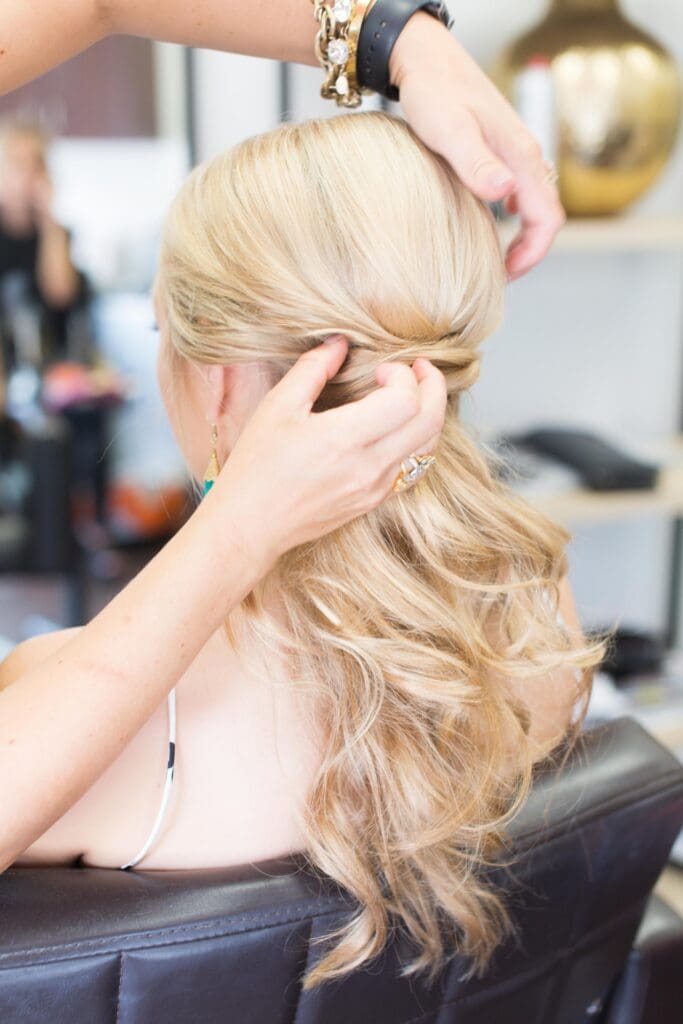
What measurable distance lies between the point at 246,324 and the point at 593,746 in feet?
1.48

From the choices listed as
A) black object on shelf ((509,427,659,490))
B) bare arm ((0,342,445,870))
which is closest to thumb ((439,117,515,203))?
bare arm ((0,342,445,870))

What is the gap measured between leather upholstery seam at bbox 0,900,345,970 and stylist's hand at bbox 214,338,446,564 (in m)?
0.23

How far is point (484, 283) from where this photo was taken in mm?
886

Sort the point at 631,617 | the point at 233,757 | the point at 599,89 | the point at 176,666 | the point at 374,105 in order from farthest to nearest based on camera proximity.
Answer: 1. the point at 631,617
2. the point at 599,89
3. the point at 374,105
4. the point at 233,757
5. the point at 176,666

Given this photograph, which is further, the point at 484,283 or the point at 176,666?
the point at 484,283

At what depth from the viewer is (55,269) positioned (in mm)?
2188

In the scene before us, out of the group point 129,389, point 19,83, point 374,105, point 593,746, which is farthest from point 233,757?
point 129,389

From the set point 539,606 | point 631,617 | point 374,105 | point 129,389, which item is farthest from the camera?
point 631,617

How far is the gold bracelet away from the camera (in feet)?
3.14

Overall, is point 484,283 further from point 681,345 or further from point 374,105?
point 681,345

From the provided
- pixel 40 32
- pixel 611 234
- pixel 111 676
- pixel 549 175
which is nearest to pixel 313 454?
pixel 111 676

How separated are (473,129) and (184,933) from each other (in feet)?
2.08

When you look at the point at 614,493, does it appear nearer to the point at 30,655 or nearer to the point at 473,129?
the point at 473,129

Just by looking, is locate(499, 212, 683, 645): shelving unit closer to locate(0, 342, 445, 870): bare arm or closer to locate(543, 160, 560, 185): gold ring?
locate(543, 160, 560, 185): gold ring
